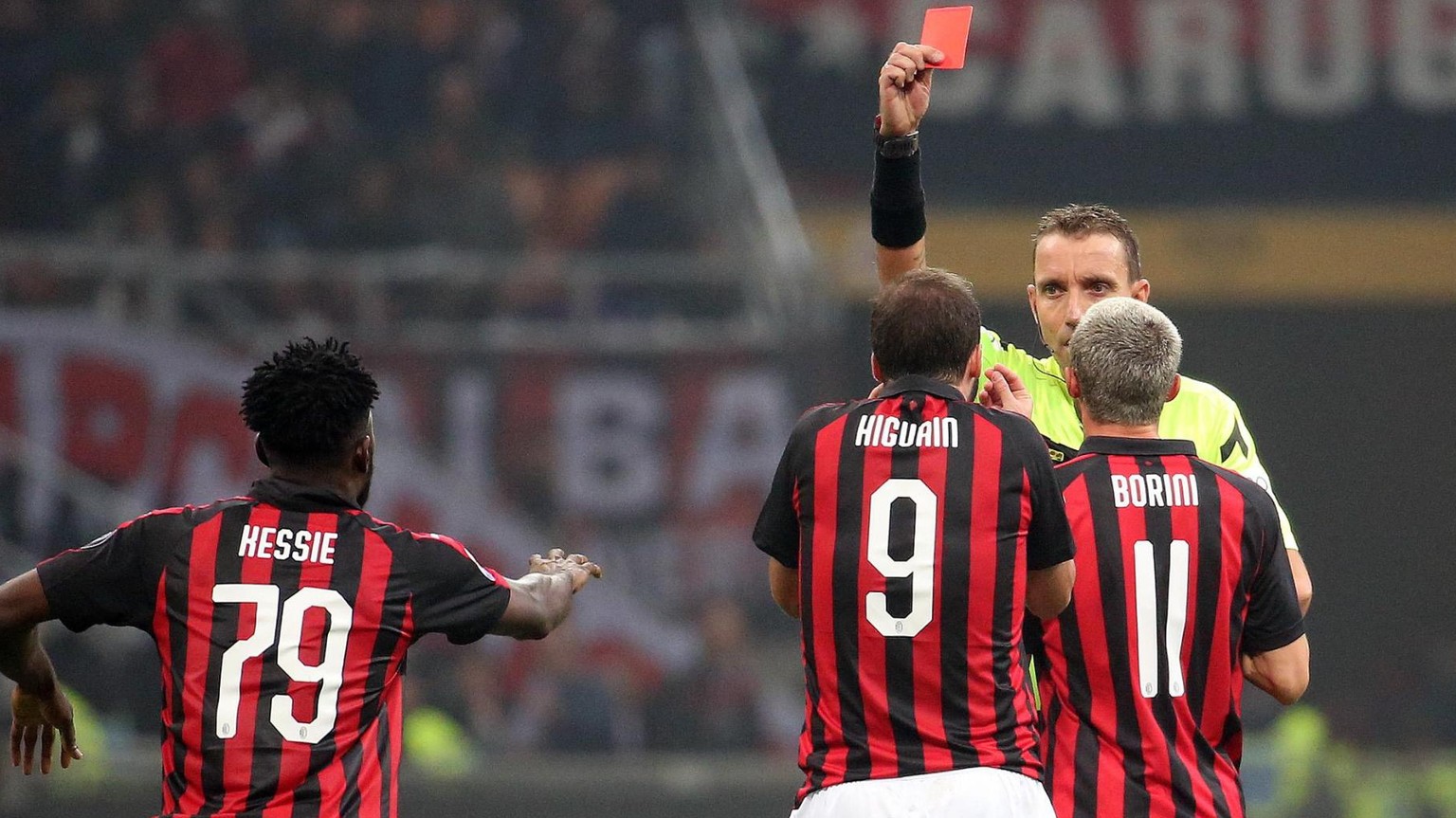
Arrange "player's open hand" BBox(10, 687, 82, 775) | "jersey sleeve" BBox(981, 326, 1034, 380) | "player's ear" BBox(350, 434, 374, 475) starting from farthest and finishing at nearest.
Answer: "jersey sleeve" BBox(981, 326, 1034, 380) < "player's open hand" BBox(10, 687, 82, 775) < "player's ear" BBox(350, 434, 374, 475)

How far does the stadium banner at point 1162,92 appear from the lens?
11711 mm

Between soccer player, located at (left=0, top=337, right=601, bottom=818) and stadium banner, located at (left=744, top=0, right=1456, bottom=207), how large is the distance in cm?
891

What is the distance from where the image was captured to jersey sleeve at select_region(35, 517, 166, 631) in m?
2.92

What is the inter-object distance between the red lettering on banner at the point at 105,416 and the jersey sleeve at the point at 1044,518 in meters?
8.40

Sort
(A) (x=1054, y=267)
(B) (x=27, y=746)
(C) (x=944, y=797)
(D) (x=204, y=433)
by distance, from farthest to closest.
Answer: (D) (x=204, y=433) < (A) (x=1054, y=267) < (B) (x=27, y=746) < (C) (x=944, y=797)

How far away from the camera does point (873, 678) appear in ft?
9.07

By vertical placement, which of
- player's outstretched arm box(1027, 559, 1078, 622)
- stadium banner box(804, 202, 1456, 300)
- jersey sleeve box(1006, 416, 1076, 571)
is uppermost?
stadium banner box(804, 202, 1456, 300)

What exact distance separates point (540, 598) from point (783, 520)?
0.52 meters

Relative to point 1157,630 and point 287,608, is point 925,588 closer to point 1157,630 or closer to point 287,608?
point 1157,630

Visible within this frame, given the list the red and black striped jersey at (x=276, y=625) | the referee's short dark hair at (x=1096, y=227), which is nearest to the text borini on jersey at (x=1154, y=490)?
the referee's short dark hair at (x=1096, y=227)

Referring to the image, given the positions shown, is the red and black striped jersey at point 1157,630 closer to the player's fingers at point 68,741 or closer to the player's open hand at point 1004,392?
the player's open hand at point 1004,392

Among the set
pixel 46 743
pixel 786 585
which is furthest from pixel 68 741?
pixel 786 585

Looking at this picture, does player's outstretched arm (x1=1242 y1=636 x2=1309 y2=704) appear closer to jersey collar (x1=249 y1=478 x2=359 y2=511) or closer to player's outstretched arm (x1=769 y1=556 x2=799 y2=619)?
player's outstretched arm (x1=769 y1=556 x2=799 y2=619)

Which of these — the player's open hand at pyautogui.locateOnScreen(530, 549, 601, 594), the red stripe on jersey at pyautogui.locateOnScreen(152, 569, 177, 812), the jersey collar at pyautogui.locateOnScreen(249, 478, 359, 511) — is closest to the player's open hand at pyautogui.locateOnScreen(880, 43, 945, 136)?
the player's open hand at pyautogui.locateOnScreen(530, 549, 601, 594)
